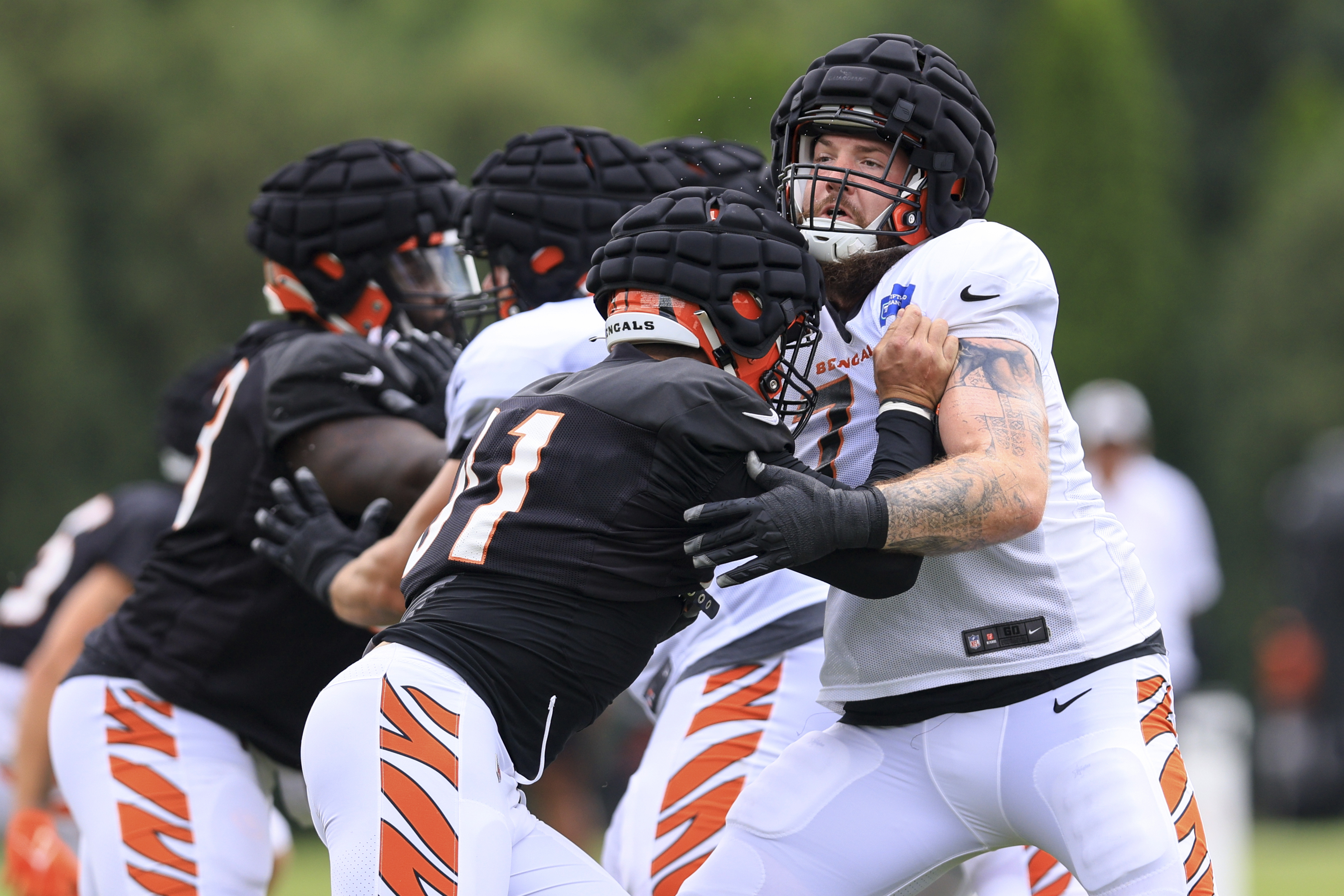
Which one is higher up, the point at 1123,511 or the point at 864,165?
the point at 864,165

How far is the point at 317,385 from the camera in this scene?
3865 mm

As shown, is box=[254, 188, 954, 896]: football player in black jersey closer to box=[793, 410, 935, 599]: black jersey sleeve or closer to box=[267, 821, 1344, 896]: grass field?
box=[793, 410, 935, 599]: black jersey sleeve

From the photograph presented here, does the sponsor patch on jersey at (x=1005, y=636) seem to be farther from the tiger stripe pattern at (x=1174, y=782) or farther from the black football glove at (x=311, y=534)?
the black football glove at (x=311, y=534)

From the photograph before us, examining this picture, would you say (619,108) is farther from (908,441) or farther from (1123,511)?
(908,441)

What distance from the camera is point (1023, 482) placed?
9.61 ft

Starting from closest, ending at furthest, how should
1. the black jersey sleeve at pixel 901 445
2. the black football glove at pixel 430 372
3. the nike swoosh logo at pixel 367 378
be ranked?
the black jersey sleeve at pixel 901 445
the nike swoosh logo at pixel 367 378
the black football glove at pixel 430 372

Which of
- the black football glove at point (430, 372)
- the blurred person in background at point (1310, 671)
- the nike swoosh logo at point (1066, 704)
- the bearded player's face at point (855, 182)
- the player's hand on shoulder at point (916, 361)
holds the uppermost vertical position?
the bearded player's face at point (855, 182)

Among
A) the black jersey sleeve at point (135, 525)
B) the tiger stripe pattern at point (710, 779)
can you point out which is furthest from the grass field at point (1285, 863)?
the tiger stripe pattern at point (710, 779)

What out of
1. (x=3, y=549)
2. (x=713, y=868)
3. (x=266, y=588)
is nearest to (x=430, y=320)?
(x=266, y=588)

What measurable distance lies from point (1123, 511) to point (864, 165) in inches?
244

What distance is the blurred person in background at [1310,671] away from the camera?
13.6 m

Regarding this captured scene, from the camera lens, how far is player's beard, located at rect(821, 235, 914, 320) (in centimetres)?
335

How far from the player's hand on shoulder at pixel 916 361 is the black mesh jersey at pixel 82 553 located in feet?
10.5

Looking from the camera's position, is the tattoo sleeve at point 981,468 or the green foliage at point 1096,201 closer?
the tattoo sleeve at point 981,468
